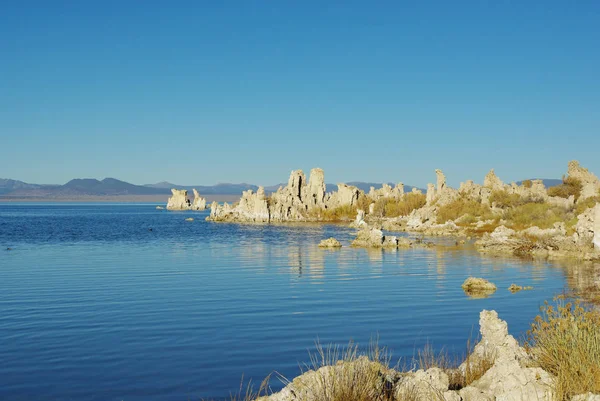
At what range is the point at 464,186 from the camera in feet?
326

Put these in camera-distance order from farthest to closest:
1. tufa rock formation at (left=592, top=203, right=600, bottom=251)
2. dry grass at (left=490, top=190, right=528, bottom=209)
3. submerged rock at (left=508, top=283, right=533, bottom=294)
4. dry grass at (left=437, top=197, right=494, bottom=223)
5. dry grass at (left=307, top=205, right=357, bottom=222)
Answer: dry grass at (left=307, top=205, right=357, bottom=222), dry grass at (left=437, top=197, right=494, bottom=223), dry grass at (left=490, top=190, right=528, bottom=209), tufa rock formation at (left=592, top=203, right=600, bottom=251), submerged rock at (left=508, top=283, right=533, bottom=294)

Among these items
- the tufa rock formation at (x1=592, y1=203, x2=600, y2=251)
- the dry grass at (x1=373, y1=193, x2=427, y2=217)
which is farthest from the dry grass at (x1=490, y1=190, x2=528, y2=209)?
the tufa rock formation at (x1=592, y1=203, x2=600, y2=251)

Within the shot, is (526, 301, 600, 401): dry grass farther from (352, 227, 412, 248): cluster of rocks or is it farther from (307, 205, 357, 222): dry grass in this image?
(307, 205, 357, 222): dry grass

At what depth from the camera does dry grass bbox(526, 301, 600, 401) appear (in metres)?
7.54

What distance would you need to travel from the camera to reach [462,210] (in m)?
82.3

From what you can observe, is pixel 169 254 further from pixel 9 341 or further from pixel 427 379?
pixel 427 379

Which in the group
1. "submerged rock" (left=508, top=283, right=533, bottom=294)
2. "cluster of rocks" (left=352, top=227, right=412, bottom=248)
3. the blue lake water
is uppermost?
"cluster of rocks" (left=352, top=227, right=412, bottom=248)

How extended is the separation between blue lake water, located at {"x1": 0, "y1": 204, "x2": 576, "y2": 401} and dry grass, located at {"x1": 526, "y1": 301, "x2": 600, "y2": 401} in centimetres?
534

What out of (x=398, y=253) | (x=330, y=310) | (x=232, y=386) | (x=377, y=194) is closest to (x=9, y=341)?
(x=232, y=386)

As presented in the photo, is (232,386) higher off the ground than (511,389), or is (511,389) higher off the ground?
(511,389)

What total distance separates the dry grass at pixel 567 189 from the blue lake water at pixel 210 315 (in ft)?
172

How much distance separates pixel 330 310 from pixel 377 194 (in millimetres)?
129296

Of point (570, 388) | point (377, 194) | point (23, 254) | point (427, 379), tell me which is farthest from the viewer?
point (377, 194)

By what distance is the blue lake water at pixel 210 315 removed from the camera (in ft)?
42.0
